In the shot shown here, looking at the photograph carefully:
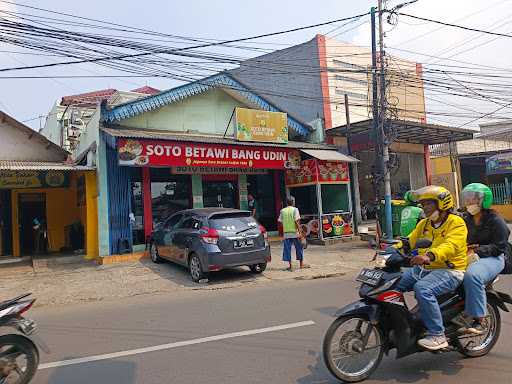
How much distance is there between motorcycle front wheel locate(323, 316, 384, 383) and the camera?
3.54m

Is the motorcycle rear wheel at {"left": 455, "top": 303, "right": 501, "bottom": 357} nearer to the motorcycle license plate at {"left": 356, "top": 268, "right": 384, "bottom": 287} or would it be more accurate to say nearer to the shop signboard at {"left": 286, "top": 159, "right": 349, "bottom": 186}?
the motorcycle license plate at {"left": 356, "top": 268, "right": 384, "bottom": 287}

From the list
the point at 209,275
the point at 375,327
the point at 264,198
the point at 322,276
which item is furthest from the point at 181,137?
the point at 375,327

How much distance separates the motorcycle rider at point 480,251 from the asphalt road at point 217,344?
504mm

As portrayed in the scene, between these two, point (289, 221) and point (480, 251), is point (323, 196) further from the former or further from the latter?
point (480, 251)

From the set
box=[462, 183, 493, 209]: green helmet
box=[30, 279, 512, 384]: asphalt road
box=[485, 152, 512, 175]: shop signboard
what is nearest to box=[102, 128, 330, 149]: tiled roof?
box=[30, 279, 512, 384]: asphalt road

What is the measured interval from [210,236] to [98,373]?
4.72 metres

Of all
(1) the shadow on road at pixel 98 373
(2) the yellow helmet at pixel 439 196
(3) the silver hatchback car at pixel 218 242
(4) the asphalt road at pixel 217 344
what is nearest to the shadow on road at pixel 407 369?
(4) the asphalt road at pixel 217 344

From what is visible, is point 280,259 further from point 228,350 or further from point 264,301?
point 228,350

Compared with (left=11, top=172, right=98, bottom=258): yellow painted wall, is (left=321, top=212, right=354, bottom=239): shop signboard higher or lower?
lower

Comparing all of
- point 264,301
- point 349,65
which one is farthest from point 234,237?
point 349,65

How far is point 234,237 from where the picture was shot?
8.82 metres

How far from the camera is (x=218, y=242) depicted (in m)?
8.68

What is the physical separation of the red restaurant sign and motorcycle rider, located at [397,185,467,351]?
30.3 ft

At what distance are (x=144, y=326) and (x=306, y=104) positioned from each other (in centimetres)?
1912
